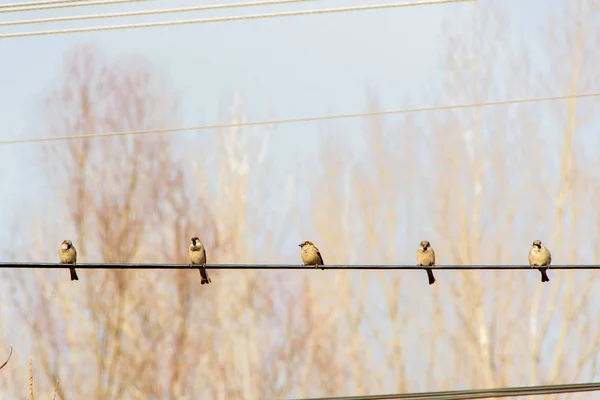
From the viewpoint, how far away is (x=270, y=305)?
18.8 metres

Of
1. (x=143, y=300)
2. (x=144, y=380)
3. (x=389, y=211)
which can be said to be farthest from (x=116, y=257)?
(x=389, y=211)

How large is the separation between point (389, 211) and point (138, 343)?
14.5 feet

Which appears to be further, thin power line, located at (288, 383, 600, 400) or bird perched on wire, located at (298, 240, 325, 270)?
bird perched on wire, located at (298, 240, 325, 270)

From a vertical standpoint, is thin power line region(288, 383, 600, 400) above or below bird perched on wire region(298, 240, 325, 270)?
below

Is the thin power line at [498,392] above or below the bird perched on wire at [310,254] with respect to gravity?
below

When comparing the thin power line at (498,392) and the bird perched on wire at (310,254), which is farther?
the bird perched on wire at (310,254)

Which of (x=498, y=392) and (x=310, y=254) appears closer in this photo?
(x=498, y=392)

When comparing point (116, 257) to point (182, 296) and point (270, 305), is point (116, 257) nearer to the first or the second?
point (182, 296)

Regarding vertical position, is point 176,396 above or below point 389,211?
below

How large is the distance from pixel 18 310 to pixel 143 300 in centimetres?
192

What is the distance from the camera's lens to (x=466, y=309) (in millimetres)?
17375

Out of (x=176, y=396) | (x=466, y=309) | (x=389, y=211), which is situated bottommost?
(x=176, y=396)

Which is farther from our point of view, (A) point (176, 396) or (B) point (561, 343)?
(A) point (176, 396)

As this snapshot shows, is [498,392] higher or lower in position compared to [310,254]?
lower
